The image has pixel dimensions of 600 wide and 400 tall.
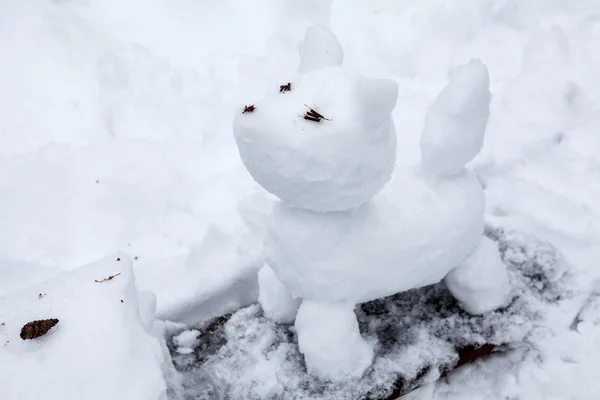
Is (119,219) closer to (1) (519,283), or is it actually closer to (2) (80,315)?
(2) (80,315)

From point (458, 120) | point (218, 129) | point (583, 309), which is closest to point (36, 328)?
point (458, 120)

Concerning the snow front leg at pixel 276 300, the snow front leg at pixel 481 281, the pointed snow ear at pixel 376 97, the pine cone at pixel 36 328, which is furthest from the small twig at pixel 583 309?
the pine cone at pixel 36 328

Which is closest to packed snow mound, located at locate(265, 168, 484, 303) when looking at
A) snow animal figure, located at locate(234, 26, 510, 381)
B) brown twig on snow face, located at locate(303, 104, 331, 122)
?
snow animal figure, located at locate(234, 26, 510, 381)

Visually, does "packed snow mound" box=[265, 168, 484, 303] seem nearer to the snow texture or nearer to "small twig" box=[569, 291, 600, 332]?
the snow texture

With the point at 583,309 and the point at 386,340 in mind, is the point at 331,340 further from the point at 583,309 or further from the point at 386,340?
the point at 583,309

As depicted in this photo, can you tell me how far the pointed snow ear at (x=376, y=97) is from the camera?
1.06m

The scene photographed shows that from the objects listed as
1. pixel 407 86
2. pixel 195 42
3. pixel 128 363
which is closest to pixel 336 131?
pixel 128 363

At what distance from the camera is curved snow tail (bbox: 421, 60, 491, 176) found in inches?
50.5

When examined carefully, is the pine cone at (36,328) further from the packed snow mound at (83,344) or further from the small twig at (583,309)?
the small twig at (583,309)

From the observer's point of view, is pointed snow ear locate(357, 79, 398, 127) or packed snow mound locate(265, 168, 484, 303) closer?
pointed snow ear locate(357, 79, 398, 127)

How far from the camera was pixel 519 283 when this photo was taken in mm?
1641

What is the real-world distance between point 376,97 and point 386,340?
27.6 inches

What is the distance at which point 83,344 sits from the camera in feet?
3.92

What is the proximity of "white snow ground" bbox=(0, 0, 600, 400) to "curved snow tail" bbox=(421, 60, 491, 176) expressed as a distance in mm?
572
